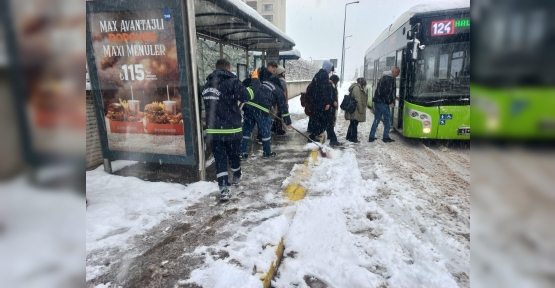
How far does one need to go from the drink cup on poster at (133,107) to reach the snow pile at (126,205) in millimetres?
1083

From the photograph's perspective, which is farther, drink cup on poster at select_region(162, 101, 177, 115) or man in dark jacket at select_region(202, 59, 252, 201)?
drink cup on poster at select_region(162, 101, 177, 115)

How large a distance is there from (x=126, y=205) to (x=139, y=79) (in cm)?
184

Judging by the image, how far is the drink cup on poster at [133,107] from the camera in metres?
4.59

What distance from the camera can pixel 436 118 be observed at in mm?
6625

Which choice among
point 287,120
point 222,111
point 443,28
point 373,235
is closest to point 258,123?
point 287,120

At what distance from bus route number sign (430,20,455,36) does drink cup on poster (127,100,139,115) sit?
6.16 m

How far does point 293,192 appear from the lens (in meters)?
4.42

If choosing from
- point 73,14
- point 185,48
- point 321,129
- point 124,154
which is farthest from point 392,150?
point 73,14

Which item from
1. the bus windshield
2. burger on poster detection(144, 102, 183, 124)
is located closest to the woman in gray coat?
the bus windshield

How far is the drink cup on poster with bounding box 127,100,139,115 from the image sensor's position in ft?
15.1

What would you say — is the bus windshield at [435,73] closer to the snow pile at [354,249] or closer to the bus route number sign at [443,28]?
the bus route number sign at [443,28]

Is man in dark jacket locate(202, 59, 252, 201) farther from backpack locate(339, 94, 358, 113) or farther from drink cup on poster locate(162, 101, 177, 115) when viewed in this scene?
backpack locate(339, 94, 358, 113)

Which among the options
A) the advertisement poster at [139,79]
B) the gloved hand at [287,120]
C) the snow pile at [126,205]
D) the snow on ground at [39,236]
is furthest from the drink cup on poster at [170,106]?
the snow on ground at [39,236]

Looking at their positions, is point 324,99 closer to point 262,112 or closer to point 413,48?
point 262,112
